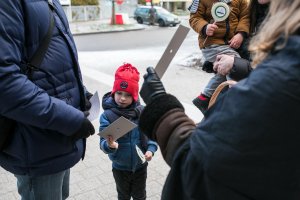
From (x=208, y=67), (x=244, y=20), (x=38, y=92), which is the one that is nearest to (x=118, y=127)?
(x=38, y=92)

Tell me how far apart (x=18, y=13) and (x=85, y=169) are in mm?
2490

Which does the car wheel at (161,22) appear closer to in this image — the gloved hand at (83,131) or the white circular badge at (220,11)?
the white circular badge at (220,11)

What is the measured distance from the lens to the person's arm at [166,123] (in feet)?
4.24

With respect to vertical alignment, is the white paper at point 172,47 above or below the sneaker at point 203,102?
above

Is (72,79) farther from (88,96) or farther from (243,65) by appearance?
(243,65)

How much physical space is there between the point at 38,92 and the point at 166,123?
26.8 inches

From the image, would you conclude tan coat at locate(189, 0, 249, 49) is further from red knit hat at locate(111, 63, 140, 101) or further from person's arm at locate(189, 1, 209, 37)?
red knit hat at locate(111, 63, 140, 101)

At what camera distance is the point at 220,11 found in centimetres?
287

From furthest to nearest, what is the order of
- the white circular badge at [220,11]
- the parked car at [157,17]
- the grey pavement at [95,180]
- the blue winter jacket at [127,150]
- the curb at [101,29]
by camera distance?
the parked car at [157,17] < the curb at [101,29] < the grey pavement at [95,180] < the white circular badge at [220,11] < the blue winter jacket at [127,150]

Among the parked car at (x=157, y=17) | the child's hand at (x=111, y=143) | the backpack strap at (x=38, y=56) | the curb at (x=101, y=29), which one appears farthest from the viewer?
the parked car at (x=157, y=17)

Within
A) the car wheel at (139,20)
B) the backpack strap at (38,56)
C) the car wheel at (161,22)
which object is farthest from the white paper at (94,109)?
the car wheel at (139,20)

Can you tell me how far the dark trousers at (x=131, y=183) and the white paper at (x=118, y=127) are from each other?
0.57 m

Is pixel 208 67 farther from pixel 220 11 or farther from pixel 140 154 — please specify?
pixel 140 154

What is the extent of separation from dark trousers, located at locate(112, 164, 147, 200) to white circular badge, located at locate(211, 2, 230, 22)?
128 cm
